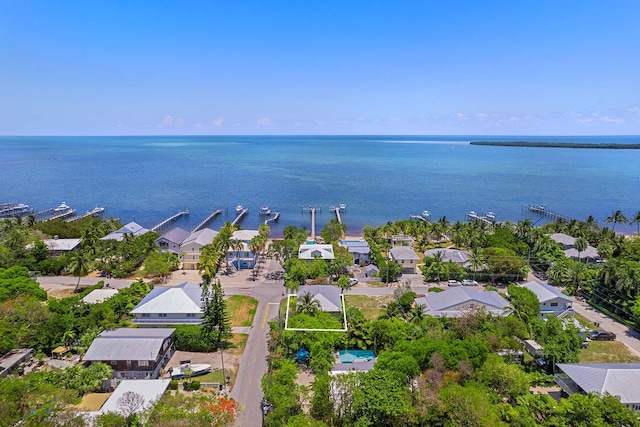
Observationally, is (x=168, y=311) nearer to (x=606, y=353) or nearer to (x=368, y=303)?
(x=368, y=303)

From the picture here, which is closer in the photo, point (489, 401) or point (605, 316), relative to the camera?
→ point (489, 401)

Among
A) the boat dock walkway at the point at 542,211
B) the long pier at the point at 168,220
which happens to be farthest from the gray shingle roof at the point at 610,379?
the boat dock walkway at the point at 542,211

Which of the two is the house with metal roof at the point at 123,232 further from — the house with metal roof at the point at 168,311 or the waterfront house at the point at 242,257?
the house with metal roof at the point at 168,311

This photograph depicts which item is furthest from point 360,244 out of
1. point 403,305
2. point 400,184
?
point 400,184

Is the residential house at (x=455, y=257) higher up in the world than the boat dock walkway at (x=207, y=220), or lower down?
higher up

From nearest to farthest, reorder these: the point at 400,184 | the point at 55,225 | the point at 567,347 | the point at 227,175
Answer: the point at 567,347 < the point at 55,225 < the point at 400,184 < the point at 227,175

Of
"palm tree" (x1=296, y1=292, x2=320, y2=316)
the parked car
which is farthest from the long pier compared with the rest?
the parked car

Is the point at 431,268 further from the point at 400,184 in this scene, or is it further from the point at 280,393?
the point at 400,184
